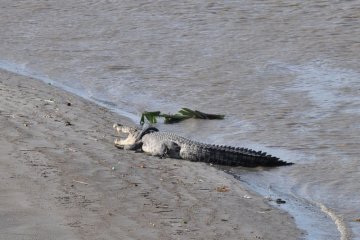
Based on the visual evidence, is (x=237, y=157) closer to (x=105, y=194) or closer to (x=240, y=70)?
(x=105, y=194)

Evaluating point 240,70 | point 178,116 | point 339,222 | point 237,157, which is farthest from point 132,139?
point 240,70

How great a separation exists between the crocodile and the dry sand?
4.5 inches

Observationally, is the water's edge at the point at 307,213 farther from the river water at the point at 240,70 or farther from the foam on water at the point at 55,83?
the foam on water at the point at 55,83

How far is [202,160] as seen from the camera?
24.5 ft

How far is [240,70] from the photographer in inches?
424

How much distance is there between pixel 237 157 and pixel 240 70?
3.48 m

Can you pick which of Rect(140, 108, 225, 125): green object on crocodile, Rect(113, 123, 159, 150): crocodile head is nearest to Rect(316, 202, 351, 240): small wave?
Rect(113, 123, 159, 150): crocodile head

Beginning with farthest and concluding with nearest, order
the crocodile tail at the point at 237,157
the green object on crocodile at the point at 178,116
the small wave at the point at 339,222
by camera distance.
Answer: the green object on crocodile at the point at 178,116 → the crocodile tail at the point at 237,157 → the small wave at the point at 339,222

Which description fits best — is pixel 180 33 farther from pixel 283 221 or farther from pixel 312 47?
pixel 283 221

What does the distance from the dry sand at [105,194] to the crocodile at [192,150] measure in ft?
0.37

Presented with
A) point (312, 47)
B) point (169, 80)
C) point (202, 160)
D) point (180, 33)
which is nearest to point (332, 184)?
point (202, 160)

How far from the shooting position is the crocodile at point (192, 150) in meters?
7.38

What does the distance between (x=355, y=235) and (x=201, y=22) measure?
27.0 feet

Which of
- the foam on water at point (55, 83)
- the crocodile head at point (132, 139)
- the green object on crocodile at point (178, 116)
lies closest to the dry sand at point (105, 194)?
the crocodile head at point (132, 139)
